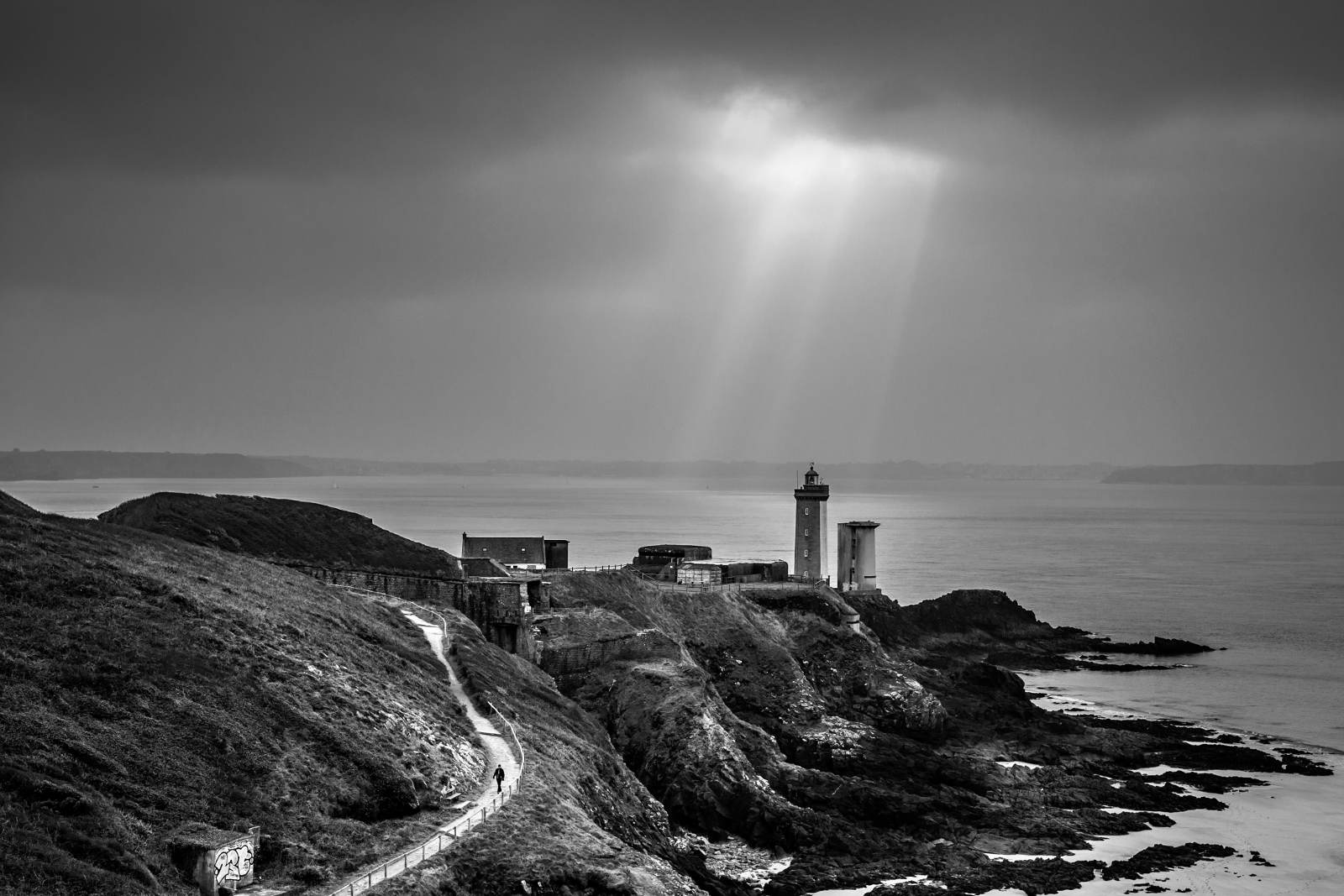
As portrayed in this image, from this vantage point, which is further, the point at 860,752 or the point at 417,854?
the point at 860,752

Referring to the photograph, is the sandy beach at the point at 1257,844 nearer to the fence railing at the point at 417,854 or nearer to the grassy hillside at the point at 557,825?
the grassy hillside at the point at 557,825

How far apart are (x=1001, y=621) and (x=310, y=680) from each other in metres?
70.6

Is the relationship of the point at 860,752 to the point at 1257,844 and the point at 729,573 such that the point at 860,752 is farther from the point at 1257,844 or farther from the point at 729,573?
the point at 729,573

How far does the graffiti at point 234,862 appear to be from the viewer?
22234 mm

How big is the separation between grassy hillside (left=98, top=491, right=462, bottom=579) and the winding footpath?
22.4 metres

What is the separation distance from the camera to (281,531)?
65.5 metres

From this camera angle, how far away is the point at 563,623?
5150cm

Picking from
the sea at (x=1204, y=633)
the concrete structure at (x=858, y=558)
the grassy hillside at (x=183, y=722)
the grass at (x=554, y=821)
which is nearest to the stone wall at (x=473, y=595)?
the grass at (x=554, y=821)

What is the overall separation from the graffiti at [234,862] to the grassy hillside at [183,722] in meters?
0.70

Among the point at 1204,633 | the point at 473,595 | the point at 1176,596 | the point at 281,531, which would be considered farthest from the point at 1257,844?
the point at 1176,596

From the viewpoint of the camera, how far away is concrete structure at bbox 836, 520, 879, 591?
86.7 meters

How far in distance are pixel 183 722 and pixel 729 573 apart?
157 feet

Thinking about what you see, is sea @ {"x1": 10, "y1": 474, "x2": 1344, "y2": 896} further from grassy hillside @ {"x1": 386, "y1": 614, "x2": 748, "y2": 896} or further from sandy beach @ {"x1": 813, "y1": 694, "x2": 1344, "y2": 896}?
grassy hillside @ {"x1": 386, "y1": 614, "x2": 748, "y2": 896}

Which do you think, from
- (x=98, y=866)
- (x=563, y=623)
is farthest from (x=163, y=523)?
(x=98, y=866)
